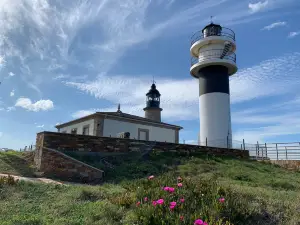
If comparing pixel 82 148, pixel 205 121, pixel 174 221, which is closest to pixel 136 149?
pixel 82 148

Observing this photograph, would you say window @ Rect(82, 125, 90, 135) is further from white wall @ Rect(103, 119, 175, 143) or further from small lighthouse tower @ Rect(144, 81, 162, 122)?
small lighthouse tower @ Rect(144, 81, 162, 122)

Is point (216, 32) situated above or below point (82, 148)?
above

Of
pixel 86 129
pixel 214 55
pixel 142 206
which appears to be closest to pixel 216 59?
pixel 214 55

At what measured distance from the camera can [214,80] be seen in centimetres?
2225

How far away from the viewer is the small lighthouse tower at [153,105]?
29984mm

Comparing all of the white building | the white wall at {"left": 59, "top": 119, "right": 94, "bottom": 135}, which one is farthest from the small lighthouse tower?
the white wall at {"left": 59, "top": 119, "right": 94, "bottom": 135}

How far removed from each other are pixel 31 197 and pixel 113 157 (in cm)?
739

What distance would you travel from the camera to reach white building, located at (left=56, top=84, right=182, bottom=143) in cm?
2255

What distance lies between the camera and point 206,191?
19.9ft

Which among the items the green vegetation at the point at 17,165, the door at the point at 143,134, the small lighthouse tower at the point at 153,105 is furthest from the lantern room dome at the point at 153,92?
the green vegetation at the point at 17,165

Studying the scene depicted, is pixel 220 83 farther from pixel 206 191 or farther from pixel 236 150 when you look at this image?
pixel 206 191

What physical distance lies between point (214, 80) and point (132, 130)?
775cm

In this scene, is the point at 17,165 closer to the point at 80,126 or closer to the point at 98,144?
the point at 98,144

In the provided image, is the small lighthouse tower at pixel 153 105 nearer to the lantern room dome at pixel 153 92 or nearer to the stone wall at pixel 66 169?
the lantern room dome at pixel 153 92
